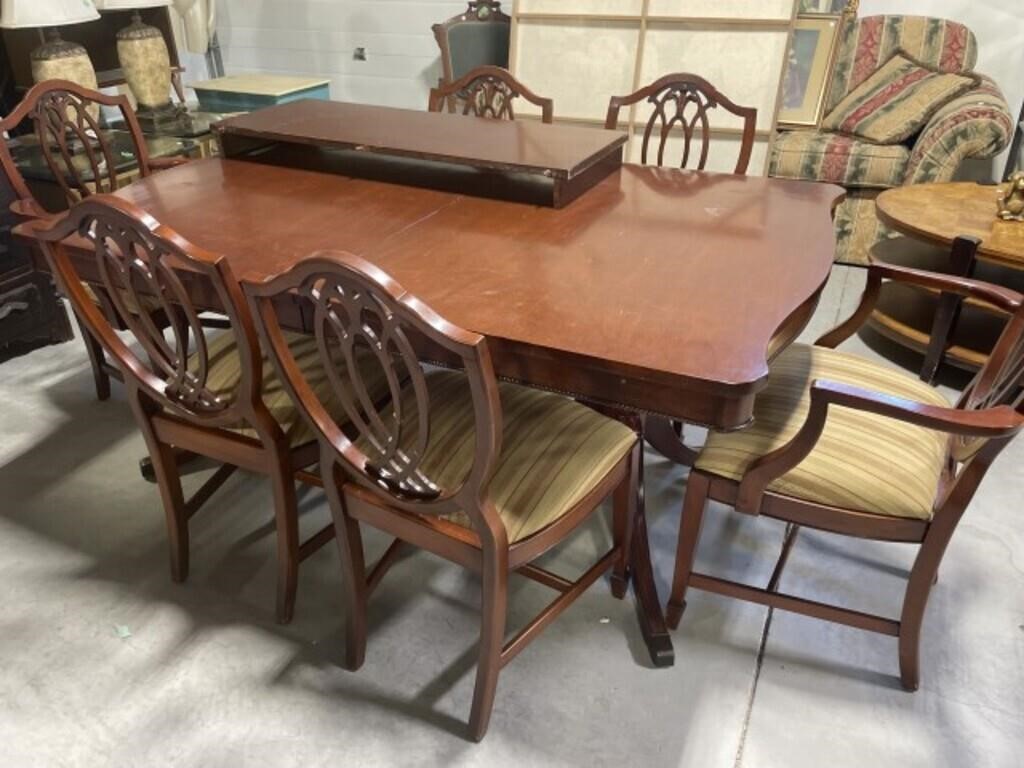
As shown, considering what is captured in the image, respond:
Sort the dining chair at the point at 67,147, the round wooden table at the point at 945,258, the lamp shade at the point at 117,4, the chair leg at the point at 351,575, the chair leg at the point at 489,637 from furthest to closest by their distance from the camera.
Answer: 1. the lamp shade at the point at 117,4
2. the round wooden table at the point at 945,258
3. the dining chair at the point at 67,147
4. the chair leg at the point at 351,575
5. the chair leg at the point at 489,637

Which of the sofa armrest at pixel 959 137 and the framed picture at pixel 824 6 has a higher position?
the framed picture at pixel 824 6

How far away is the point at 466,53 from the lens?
12.2 ft

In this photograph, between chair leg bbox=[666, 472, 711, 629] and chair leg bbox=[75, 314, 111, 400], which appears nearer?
chair leg bbox=[666, 472, 711, 629]

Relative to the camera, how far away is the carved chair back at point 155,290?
1.19 meters

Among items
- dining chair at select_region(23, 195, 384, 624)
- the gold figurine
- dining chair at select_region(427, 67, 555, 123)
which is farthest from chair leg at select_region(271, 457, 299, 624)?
the gold figurine

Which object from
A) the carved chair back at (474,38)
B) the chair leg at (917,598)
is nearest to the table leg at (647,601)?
the chair leg at (917,598)

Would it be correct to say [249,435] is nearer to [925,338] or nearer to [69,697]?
[69,697]

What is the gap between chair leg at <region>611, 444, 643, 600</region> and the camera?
159cm

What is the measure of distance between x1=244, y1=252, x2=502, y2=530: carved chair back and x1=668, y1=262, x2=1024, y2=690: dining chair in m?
0.49

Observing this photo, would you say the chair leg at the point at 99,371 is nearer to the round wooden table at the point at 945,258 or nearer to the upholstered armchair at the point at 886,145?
the round wooden table at the point at 945,258

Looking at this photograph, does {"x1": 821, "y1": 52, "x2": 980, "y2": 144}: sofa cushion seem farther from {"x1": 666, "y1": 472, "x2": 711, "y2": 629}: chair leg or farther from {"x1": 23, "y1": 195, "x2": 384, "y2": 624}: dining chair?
{"x1": 23, "y1": 195, "x2": 384, "y2": 624}: dining chair

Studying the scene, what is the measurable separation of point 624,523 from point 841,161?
244 centimetres

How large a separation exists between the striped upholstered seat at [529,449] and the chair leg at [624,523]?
0.43 feet

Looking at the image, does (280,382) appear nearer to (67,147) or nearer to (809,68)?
(67,147)
